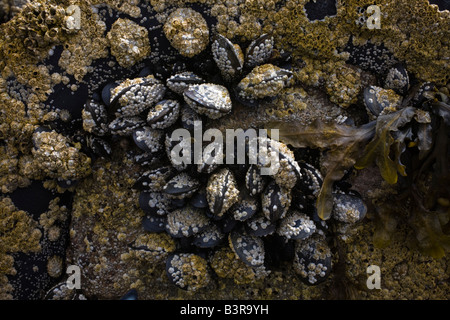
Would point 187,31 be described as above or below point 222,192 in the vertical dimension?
above

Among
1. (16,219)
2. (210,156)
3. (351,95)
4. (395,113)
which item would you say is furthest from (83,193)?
(395,113)

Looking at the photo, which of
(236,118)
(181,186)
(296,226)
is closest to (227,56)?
(236,118)

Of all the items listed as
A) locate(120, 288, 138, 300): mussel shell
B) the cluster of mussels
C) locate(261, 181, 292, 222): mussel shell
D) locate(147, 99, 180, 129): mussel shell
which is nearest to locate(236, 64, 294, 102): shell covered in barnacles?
the cluster of mussels

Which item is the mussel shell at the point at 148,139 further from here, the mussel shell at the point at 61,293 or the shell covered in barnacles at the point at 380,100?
the shell covered in barnacles at the point at 380,100

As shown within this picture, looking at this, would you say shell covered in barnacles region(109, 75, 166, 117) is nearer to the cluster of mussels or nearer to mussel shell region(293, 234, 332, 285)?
the cluster of mussels

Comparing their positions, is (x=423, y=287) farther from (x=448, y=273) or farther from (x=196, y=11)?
(x=196, y=11)

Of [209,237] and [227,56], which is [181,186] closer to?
[209,237]
